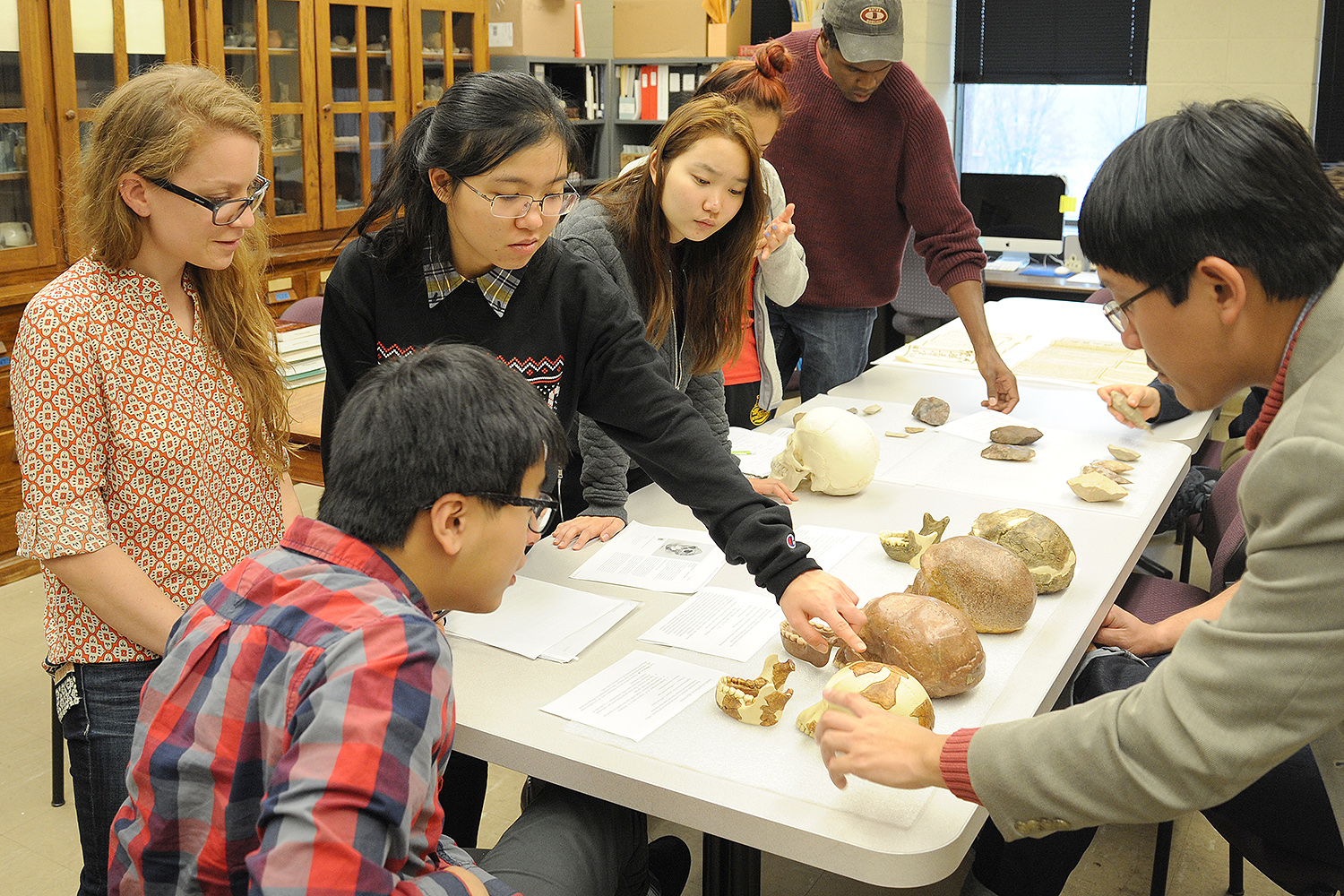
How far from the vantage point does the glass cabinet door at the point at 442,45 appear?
216 inches

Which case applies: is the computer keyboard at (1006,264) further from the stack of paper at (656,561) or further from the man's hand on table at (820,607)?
the man's hand on table at (820,607)

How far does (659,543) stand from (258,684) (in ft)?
3.75

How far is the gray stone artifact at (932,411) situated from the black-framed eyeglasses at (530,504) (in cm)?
183

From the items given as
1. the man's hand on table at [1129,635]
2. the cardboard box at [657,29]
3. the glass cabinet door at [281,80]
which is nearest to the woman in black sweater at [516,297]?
the man's hand on table at [1129,635]

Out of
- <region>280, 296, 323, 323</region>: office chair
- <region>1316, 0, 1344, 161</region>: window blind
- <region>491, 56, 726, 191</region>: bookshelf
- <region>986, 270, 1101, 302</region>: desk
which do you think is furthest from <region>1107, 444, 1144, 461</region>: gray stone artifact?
<region>491, 56, 726, 191</region>: bookshelf

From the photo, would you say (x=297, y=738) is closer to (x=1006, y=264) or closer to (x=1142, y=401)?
(x=1142, y=401)

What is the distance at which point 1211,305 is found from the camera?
3.57 feet

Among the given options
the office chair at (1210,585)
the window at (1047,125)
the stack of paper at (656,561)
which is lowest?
the office chair at (1210,585)

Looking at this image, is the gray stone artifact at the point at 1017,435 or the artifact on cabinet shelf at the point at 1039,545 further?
the gray stone artifact at the point at 1017,435

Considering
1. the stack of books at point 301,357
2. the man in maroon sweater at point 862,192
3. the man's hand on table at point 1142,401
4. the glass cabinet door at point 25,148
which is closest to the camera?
the man's hand on table at point 1142,401

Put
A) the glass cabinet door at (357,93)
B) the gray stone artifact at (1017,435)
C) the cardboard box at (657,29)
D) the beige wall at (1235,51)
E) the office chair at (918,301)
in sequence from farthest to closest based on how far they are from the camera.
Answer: the cardboard box at (657,29) → the beige wall at (1235,51) → the office chair at (918,301) → the glass cabinet door at (357,93) → the gray stone artifact at (1017,435)

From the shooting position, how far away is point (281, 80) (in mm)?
4910

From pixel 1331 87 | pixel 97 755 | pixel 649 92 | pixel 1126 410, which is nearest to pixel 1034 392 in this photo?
pixel 1126 410

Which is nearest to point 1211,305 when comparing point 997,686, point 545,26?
point 997,686
